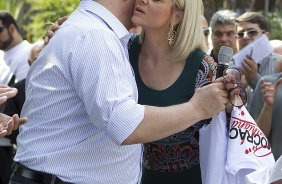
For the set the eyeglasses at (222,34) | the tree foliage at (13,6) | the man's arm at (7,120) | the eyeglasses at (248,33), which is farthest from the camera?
the tree foliage at (13,6)

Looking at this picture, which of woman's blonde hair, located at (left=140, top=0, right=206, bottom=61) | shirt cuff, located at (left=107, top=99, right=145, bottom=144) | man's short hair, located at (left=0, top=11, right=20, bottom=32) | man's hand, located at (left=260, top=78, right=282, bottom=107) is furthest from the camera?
man's short hair, located at (left=0, top=11, right=20, bottom=32)

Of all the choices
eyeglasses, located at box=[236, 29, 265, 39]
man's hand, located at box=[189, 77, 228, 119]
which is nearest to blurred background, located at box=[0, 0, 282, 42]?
eyeglasses, located at box=[236, 29, 265, 39]

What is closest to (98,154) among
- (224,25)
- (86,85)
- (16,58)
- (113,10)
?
(86,85)

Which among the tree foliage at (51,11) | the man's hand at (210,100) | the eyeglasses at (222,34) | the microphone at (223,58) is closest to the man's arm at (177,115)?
the man's hand at (210,100)

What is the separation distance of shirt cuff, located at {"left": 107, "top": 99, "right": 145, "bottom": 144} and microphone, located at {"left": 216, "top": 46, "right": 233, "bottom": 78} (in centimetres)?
49

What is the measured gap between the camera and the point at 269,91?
4.94 m

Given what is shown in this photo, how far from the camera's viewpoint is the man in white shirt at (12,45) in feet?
25.8

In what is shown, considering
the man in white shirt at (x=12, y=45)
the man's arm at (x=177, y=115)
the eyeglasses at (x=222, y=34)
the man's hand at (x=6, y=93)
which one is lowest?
the man in white shirt at (x=12, y=45)

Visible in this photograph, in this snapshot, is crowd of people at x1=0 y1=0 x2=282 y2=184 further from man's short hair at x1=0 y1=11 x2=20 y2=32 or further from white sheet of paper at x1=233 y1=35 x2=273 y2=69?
man's short hair at x1=0 y1=11 x2=20 y2=32

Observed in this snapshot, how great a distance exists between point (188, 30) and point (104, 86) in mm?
919

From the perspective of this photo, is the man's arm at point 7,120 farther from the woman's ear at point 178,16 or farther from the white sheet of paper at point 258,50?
the white sheet of paper at point 258,50

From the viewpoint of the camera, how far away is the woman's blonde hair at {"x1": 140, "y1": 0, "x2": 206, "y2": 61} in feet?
11.2

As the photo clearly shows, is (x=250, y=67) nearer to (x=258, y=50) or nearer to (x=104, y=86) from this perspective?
(x=258, y=50)

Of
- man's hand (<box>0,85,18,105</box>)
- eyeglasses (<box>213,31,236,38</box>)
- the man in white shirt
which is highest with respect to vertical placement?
man's hand (<box>0,85,18,105</box>)
